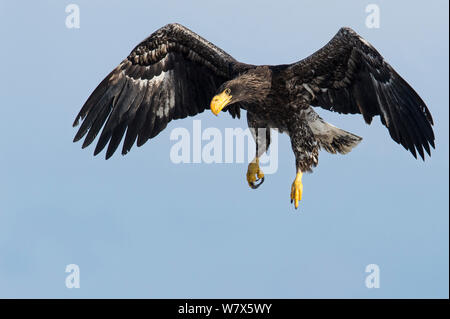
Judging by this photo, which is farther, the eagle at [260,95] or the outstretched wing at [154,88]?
the outstretched wing at [154,88]

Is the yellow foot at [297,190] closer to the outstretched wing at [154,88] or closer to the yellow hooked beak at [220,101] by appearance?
the yellow hooked beak at [220,101]

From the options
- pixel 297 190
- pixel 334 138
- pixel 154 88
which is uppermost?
pixel 154 88

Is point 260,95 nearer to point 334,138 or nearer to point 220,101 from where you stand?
point 220,101

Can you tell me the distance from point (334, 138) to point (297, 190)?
1.35 meters

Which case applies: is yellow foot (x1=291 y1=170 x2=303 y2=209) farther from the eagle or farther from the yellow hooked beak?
the yellow hooked beak

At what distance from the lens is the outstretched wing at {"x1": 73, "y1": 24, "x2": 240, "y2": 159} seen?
42.5 ft

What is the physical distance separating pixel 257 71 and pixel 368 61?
1575mm

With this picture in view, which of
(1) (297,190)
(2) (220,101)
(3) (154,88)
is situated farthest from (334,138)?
(3) (154,88)

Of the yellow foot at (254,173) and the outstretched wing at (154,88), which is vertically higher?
the outstretched wing at (154,88)

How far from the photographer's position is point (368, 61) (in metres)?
11.9

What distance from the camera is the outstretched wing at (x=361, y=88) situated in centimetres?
1177

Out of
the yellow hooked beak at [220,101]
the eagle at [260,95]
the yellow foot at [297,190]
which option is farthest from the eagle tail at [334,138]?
the yellow hooked beak at [220,101]

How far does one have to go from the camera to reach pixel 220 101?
1201cm

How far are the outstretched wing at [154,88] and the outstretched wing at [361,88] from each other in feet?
4.02
